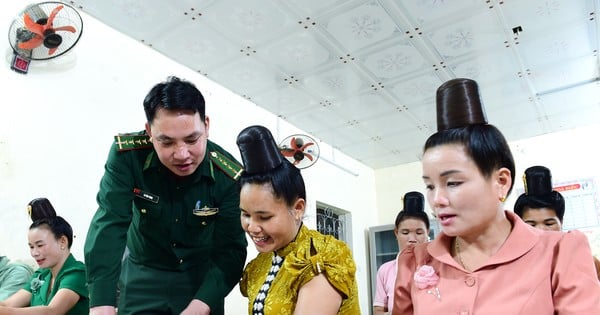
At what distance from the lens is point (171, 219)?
179 centimetres

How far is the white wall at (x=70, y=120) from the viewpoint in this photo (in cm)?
322

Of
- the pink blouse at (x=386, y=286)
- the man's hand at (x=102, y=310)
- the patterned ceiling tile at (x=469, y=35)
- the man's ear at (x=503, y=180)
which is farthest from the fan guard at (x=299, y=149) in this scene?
the man's ear at (x=503, y=180)

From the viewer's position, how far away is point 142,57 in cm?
437

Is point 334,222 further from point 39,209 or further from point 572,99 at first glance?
point 39,209

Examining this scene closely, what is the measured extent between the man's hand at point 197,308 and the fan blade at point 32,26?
2636 millimetres

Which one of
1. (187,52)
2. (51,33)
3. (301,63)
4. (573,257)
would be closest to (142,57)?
(187,52)

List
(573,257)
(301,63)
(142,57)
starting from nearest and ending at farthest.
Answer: (573,257) < (142,57) < (301,63)

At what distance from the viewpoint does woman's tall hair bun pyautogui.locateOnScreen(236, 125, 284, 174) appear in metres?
1.59

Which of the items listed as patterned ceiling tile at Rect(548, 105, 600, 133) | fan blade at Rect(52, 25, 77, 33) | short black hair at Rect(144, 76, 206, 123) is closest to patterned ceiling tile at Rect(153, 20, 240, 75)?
fan blade at Rect(52, 25, 77, 33)

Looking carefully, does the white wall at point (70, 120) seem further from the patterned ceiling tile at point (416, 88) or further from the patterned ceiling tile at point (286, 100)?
the patterned ceiling tile at point (416, 88)

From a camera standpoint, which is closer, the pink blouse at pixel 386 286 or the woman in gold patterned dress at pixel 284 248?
the woman in gold patterned dress at pixel 284 248

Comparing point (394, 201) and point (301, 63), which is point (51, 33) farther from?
point (394, 201)

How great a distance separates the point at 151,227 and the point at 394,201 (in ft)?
21.2

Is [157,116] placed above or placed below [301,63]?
below
